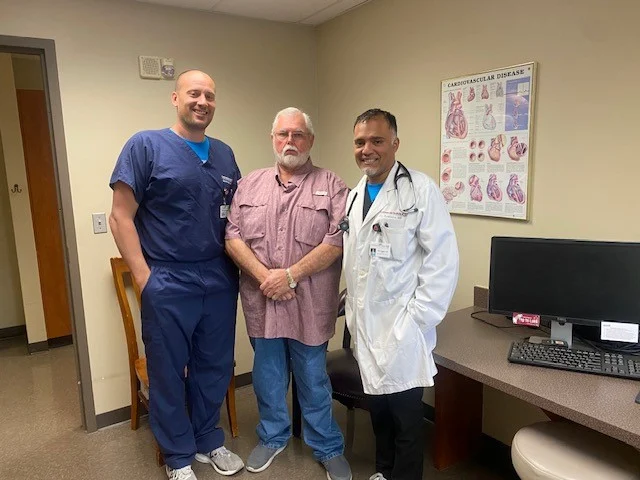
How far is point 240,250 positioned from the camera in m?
2.04

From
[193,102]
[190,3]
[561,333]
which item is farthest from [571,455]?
[190,3]

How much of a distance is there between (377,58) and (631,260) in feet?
5.49

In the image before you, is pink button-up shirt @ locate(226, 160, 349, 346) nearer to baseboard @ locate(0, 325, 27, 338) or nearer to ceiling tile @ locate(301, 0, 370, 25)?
ceiling tile @ locate(301, 0, 370, 25)

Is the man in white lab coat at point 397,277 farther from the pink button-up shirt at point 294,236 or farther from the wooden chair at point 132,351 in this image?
the wooden chair at point 132,351

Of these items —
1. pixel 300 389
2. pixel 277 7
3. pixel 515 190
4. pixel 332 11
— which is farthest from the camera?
pixel 332 11

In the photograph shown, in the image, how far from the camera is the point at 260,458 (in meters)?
2.23

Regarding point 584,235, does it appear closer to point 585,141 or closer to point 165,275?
point 585,141

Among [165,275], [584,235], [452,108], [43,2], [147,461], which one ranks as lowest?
[147,461]

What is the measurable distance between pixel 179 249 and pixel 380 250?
829 mm

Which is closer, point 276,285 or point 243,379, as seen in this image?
point 276,285

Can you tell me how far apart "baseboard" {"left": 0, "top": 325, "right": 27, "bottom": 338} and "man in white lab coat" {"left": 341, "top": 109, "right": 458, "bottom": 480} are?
11.5ft

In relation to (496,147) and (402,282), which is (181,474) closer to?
(402,282)

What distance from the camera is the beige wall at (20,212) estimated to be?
3.61 meters

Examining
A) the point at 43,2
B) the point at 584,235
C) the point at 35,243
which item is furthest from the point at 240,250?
the point at 35,243
